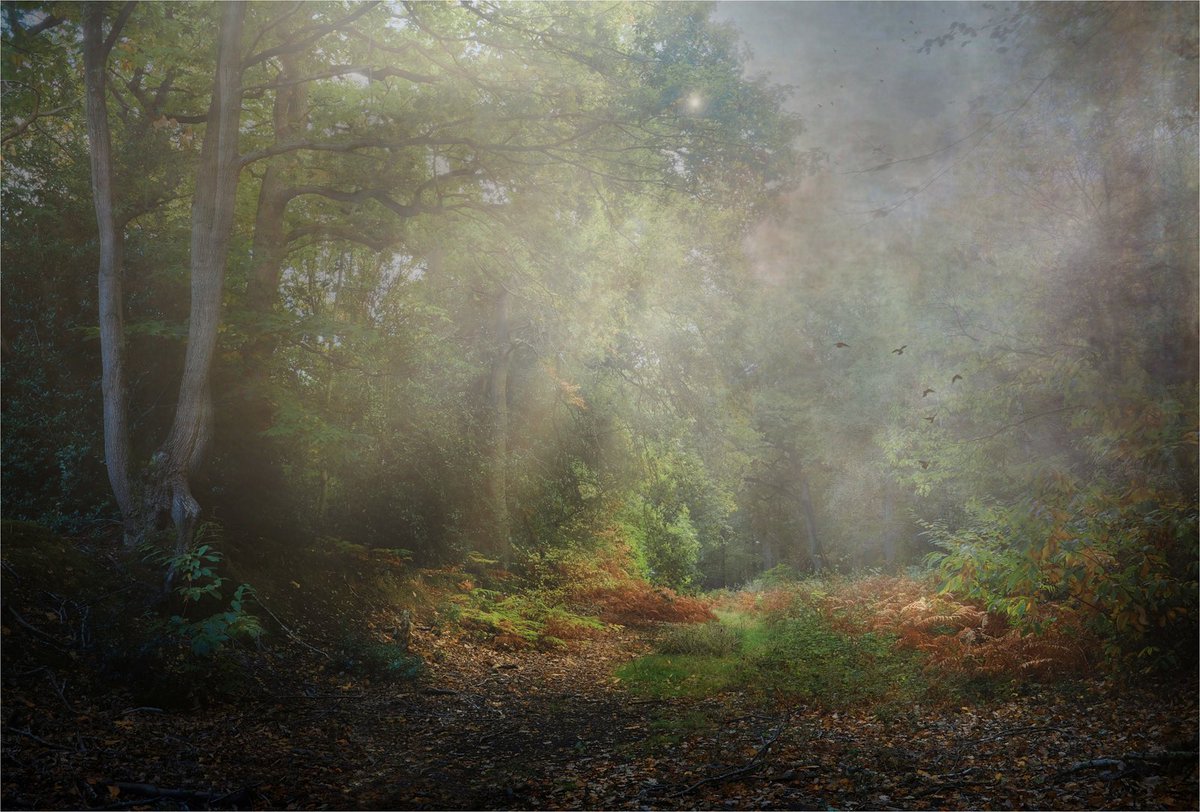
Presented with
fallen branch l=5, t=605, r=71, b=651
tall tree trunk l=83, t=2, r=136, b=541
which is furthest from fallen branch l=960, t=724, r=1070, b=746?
tall tree trunk l=83, t=2, r=136, b=541

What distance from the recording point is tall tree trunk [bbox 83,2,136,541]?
606cm

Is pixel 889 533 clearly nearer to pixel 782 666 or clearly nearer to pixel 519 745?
pixel 782 666

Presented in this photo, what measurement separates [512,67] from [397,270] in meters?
3.27

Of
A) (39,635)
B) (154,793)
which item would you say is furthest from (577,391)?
(154,793)

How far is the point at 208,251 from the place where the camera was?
6340 millimetres

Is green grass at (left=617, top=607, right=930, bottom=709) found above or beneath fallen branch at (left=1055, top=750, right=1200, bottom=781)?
beneath

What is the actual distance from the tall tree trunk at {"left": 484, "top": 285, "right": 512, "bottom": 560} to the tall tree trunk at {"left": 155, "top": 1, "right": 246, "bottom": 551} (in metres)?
3.17

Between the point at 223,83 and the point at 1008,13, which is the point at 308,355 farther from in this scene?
the point at 1008,13

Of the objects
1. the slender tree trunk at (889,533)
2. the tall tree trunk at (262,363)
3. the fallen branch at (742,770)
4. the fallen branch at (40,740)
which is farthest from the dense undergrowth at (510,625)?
the slender tree trunk at (889,533)

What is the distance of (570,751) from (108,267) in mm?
5740

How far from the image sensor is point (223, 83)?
6.39m

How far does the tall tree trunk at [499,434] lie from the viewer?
26.8ft

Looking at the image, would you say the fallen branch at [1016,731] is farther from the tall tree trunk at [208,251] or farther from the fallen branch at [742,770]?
the tall tree trunk at [208,251]

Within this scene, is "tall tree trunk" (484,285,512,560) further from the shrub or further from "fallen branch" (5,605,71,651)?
"fallen branch" (5,605,71,651)
